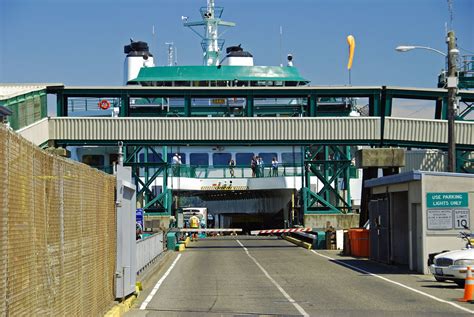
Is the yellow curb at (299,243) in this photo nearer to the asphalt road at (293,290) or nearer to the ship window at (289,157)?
the asphalt road at (293,290)

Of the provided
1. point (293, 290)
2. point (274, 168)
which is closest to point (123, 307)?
point (293, 290)

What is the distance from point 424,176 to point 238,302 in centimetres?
977

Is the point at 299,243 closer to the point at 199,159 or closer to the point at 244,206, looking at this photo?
the point at 199,159

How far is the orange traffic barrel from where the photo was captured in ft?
117

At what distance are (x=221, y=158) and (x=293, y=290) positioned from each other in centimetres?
4420

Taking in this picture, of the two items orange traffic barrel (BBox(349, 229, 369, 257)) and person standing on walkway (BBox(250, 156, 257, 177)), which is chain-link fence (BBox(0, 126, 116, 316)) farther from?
person standing on walkway (BBox(250, 156, 257, 177))

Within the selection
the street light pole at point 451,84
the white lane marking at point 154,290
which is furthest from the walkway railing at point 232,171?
the street light pole at point 451,84

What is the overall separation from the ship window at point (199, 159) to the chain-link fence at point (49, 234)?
50.6m

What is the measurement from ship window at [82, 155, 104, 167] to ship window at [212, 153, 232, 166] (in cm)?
789

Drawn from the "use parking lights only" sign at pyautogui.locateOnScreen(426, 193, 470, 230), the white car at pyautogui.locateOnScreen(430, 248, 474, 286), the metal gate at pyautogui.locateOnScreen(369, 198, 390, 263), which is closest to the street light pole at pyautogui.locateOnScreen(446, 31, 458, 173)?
the metal gate at pyautogui.locateOnScreen(369, 198, 390, 263)

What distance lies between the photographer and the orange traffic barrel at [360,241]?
3572 cm

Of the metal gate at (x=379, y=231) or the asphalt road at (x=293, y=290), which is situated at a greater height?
the metal gate at (x=379, y=231)

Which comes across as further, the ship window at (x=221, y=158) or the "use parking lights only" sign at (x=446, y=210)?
the ship window at (x=221, y=158)

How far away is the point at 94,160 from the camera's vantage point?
64812 millimetres
